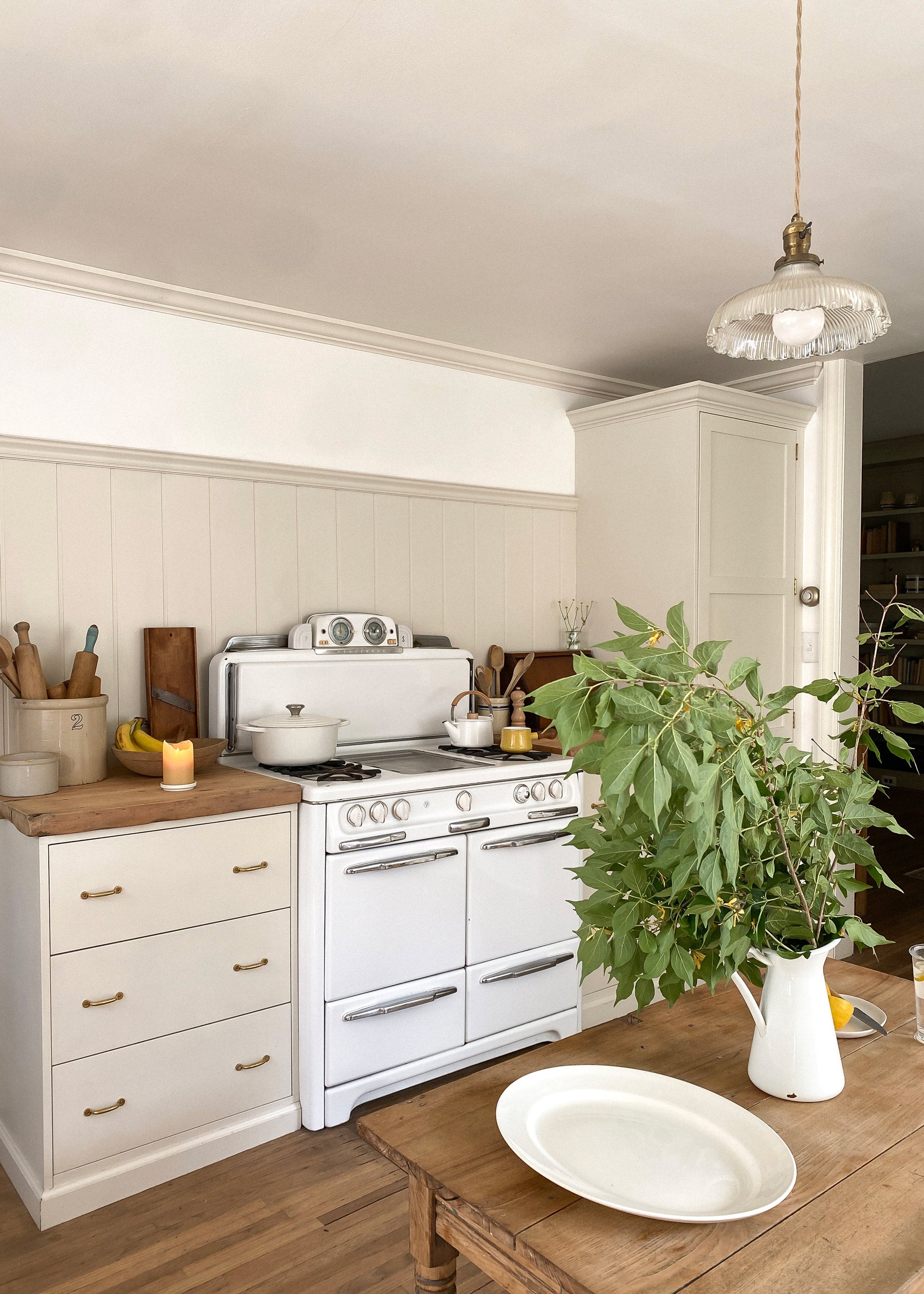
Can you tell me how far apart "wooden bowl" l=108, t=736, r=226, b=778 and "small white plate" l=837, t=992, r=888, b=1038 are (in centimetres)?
177

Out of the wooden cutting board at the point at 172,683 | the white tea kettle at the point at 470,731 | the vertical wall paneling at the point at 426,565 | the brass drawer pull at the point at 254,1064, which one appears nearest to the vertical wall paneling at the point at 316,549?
the vertical wall paneling at the point at 426,565

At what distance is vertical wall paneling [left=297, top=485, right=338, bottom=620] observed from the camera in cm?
322

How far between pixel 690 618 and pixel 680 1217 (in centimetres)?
275

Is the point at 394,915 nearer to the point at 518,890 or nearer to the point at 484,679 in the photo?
the point at 518,890

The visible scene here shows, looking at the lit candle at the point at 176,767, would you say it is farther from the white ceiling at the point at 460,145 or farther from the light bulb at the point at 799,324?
the light bulb at the point at 799,324

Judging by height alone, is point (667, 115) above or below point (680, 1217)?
above

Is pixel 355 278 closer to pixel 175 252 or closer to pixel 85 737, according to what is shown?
pixel 175 252

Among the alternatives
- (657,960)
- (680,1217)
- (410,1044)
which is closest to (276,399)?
(410,1044)

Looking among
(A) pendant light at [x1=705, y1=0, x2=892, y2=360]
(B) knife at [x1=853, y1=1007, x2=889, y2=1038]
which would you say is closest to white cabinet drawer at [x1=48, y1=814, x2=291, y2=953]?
(B) knife at [x1=853, y1=1007, x2=889, y2=1038]

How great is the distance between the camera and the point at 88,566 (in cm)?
279

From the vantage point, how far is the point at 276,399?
3148 mm

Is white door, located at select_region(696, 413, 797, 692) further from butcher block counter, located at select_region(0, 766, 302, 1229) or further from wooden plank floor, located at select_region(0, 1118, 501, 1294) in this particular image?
wooden plank floor, located at select_region(0, 1118, 501, 1294)

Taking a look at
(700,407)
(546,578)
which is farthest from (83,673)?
(700,407)

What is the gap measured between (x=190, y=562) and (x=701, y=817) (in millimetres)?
2302
